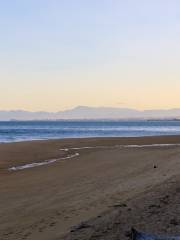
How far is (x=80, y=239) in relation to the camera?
7918 mm

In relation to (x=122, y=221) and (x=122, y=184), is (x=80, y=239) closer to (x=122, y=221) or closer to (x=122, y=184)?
(x=122, y=221)

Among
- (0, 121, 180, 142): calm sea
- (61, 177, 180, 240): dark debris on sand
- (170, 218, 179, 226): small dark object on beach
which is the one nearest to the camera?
(61, 177, 180, 240): dark debris on sand

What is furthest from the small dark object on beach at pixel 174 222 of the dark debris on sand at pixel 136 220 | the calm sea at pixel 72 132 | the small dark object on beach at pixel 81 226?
the calm sea at pixel 72 132

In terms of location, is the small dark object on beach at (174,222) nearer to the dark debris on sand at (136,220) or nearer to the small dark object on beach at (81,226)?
the dark debris on sand at (136,220)

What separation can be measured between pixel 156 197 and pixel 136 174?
20.8ft

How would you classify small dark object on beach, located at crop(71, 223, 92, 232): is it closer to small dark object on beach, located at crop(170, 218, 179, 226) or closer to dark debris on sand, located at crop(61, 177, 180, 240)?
dark debris on sand, located at crop(61, 177, 180, 240)

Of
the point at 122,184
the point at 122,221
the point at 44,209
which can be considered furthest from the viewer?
the point at 122,184

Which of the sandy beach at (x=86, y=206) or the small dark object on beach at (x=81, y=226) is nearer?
the sandy beach at (x=86, y=206)

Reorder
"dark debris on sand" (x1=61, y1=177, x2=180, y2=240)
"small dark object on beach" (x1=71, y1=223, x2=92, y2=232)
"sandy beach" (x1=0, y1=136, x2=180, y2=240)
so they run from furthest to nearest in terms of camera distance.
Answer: "small dark object on beach" (x1=71, y1=223, x2=92, y2=232) < "sandy beach" (x1=0, y1=136, x2=180, y2=240) < "dark debris on sand" (x1=61, y1=177, x2=180, y2=240)

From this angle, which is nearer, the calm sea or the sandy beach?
the sandy beach

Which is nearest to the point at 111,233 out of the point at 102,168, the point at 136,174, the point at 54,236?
the point at 54,236

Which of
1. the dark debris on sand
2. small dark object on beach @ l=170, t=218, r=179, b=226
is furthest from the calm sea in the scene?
small dark object on beach @ l=170, t=218, r=179, b=226

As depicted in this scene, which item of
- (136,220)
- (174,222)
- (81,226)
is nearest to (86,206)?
(81,226)

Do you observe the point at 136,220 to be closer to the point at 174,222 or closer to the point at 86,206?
the point at 174,222
